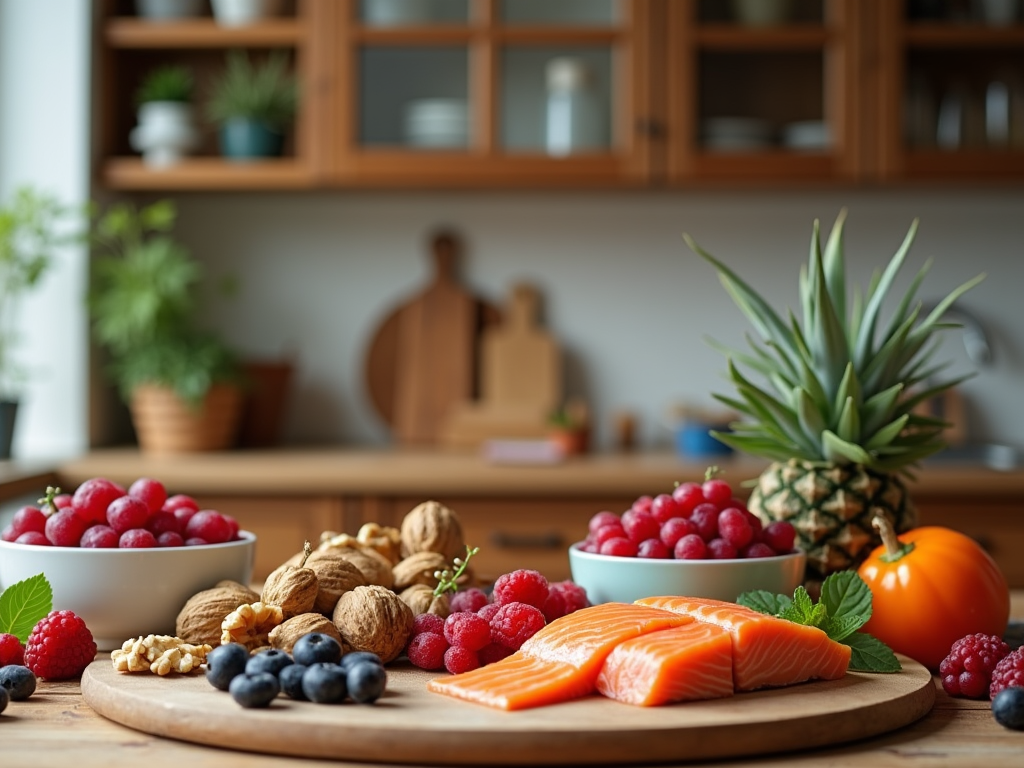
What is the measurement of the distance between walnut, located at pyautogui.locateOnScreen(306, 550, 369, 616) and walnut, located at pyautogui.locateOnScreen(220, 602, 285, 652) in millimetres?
49

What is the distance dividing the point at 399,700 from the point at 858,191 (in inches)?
113

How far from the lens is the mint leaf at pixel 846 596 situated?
120 centimetres

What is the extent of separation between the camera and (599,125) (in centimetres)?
323

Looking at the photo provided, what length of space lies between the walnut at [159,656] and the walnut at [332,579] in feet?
0.38

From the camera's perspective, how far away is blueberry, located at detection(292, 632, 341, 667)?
1040 millimetres

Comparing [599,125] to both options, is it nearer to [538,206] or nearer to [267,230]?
[538,206]

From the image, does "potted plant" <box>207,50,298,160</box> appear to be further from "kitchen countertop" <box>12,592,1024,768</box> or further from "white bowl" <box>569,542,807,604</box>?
"kitchen countertop" <box>12,592,1024,768</box>

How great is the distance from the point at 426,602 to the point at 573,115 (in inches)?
87.3

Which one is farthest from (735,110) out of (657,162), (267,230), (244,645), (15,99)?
(244,645)

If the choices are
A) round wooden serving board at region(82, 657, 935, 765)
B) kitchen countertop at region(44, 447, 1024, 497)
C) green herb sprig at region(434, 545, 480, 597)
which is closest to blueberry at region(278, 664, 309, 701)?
round wooden serving board at region(82, 657, 935, 765)

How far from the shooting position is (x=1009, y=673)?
108 cm

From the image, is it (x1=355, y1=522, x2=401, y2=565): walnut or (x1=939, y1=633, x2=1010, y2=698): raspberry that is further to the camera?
(x1=355, y1=522, x2=401, y2=565): walnut

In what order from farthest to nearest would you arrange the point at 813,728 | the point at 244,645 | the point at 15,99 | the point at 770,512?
the point at 15,99
the point at 770,512
the point at 244,645
the point at 813,728

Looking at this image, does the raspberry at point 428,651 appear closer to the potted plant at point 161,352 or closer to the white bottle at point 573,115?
the potted plant at point 161,352
